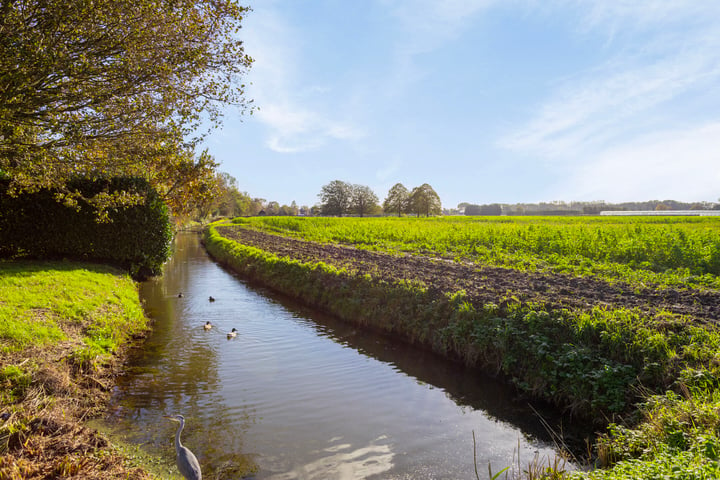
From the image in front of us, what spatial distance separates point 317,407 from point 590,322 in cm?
549

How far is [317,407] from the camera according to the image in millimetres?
7762

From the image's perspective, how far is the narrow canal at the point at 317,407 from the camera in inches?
237

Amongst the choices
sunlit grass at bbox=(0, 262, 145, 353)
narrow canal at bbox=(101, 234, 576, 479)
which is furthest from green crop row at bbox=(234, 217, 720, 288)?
sunlit grass at bbox=(0, 262, 145, 353)

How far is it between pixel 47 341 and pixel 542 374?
9.53 metres

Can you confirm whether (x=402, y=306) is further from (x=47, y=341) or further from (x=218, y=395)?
(x=47, y=341)

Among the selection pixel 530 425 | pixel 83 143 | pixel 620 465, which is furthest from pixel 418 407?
pixel 83 143

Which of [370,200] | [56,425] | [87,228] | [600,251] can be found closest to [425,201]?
[370,200]

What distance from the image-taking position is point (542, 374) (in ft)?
25.9

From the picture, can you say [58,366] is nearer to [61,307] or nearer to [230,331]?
[61,307]

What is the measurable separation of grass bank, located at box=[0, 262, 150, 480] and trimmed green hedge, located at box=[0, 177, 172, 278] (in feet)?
11.6

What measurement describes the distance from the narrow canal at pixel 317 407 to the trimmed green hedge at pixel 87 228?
700 centimetres

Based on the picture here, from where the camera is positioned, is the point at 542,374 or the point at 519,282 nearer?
the point at 542,374

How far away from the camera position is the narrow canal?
602 centimetres

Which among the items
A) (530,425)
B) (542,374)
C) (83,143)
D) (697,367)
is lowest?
(530,425)
